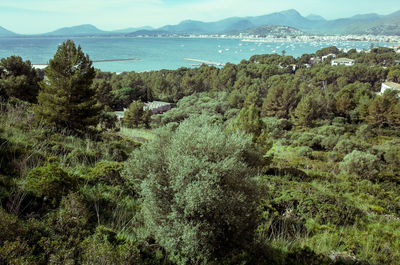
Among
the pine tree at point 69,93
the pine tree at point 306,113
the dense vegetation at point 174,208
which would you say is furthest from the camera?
the pine tree at point 306,113

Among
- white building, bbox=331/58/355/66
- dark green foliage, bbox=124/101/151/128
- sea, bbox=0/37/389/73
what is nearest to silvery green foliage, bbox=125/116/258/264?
dark green foliage, bbox=124/101/151/128

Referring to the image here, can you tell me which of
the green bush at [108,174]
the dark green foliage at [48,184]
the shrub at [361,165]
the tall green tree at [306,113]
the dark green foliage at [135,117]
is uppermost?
the dark green foliage at [48,184]

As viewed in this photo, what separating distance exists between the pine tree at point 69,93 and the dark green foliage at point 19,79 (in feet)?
23.9

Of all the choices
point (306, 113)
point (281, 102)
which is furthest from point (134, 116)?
point (281, 102)

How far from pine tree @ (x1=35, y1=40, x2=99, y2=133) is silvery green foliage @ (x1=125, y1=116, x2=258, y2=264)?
5.99 metres

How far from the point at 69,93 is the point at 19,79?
29.4ft

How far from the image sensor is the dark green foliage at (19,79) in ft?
44.7

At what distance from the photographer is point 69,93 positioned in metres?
7.59

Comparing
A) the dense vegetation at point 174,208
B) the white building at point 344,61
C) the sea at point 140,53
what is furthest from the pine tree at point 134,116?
the white building at point 344,61

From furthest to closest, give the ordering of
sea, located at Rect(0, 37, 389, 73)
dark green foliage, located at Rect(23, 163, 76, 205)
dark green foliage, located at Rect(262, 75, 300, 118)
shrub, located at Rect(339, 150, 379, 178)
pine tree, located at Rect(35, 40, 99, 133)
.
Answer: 1. sea, located at Rect(0, 37, 389, 73)
2. dark green foliage, located at Rect(262, 75, 300, 118)
3. shrub, located at Rect(339, 150, 379, 178)
4. pine tree, located at Rect(35, 40, 99, 133)
5. dark green foliage, located at Rect(23, 163, 76, 205)

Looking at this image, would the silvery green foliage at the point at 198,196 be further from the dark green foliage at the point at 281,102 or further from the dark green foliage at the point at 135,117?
the dark green foliage at the point at 281,102

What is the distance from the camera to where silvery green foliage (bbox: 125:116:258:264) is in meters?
1.89

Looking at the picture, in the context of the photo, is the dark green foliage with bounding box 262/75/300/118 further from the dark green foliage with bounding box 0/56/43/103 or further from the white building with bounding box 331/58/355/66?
the white building with bounding box 331/58/355/66

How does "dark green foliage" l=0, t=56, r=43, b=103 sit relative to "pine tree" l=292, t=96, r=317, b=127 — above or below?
above
